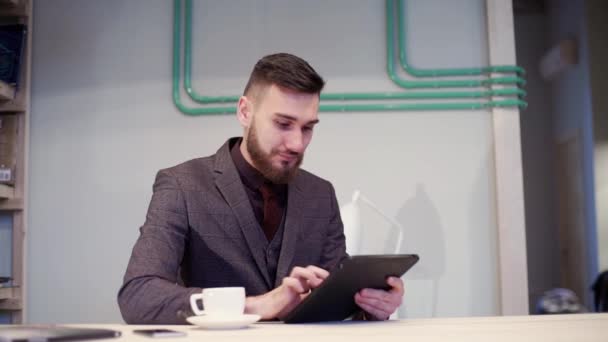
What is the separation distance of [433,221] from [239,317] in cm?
162

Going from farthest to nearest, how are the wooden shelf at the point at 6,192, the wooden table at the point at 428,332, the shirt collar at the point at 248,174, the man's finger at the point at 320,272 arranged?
1. the wooden shelf at the point at 6,192
2. the shirt collar at the point at 248,174
3. the man's finger at the point at 320,272
4. the wooden table at the point at 428,332

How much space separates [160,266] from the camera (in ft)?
4.63

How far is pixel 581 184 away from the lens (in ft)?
18.4

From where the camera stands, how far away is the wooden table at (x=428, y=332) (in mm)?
893

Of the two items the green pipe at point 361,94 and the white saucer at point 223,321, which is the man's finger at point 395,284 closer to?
the white saucer at point 223,321

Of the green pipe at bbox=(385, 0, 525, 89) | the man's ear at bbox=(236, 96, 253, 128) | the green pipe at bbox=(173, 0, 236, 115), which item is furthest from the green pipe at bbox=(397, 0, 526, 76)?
the man's ear at bbox=(236, 96, 253, 128)

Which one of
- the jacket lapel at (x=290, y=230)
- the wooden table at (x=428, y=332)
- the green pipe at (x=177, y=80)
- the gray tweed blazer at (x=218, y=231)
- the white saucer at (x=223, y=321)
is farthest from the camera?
the green pipe at (x=177, y=80)

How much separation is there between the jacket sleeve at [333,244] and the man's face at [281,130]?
0.22m

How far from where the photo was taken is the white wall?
2.55 meters

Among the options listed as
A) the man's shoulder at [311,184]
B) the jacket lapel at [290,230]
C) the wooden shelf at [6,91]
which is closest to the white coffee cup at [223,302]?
the jacket lapel at [290,230]

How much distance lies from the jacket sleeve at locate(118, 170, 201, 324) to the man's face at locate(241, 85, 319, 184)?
0.25m

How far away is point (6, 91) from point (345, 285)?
1.97 m

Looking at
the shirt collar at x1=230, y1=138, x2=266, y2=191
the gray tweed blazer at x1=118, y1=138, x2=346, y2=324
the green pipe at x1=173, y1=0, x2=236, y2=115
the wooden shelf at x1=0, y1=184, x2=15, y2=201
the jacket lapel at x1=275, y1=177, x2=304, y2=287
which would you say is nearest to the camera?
the gray tweed blazer at x1=118, y1=138, x2=346, y2=324

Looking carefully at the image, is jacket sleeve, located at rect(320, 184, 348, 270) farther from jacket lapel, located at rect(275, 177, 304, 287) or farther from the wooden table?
the wooden table
